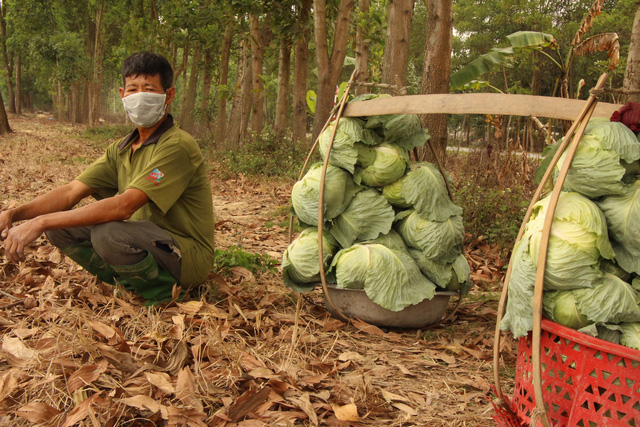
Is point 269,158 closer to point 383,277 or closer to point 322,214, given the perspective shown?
point 322,214

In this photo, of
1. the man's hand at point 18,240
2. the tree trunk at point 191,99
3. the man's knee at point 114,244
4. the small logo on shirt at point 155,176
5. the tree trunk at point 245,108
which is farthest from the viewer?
the tree trunk at point 191,99

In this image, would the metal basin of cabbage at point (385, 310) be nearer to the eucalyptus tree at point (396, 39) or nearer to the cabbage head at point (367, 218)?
the cabbage head at point (367, 218)

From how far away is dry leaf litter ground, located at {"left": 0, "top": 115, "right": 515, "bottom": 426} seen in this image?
7.55 ft

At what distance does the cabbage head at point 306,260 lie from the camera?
347cm

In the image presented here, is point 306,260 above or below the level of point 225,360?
above

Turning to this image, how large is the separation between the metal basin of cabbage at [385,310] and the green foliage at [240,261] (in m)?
1.09

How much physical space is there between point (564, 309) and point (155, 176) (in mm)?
2356

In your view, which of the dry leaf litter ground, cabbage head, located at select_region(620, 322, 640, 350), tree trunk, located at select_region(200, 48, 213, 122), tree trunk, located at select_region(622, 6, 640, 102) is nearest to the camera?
cabbage head, located at select_region(620, 322, 640, 350)

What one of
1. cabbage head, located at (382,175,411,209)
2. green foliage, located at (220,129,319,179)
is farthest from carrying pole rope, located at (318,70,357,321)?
green foliage, located at (220,129,319,179)

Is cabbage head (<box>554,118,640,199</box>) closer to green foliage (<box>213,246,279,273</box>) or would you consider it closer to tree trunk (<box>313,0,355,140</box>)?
green foliage (<box>213,246,279,273</box>)

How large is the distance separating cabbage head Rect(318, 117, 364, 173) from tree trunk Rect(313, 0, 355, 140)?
5.14 meters

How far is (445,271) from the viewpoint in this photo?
11.3 ft

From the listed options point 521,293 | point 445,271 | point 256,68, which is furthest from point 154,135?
point 256,68

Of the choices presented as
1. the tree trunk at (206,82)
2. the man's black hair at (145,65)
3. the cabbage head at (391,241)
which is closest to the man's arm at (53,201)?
the man's black hair at (145,65)
